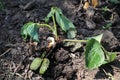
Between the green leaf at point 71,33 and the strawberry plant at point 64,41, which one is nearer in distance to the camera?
the strawberry plant at point 64,41

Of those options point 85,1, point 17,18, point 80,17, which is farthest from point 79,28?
point 17,18

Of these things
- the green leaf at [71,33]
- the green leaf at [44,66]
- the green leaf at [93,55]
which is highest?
the green leaf at [71,33]

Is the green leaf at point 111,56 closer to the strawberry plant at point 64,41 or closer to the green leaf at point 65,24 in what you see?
the strawberry plant at point 64,41

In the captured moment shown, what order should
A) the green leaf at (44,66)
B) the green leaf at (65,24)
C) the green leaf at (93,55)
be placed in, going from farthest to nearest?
the green leaf at (65,24), the green leaf at (44,66), the green leaf at (93,55)

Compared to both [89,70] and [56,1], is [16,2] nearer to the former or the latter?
[56,1]

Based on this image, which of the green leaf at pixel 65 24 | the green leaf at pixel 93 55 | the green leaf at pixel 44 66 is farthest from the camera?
the green leaf at pixel 65 24

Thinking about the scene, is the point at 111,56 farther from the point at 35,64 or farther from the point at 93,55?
the point at 35,64

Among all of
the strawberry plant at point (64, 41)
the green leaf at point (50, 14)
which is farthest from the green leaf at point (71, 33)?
the green leaf at point (50, 14)
